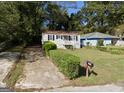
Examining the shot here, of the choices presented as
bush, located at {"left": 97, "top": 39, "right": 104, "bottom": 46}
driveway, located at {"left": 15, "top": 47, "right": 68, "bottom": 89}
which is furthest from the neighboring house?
driveway, located at {"left": 15, "top": 47, "right": 68, "bottom": 89}

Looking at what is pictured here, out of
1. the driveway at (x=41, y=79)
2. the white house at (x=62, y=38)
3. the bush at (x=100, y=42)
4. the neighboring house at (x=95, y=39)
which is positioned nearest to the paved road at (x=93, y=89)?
the driveway at (x=41, y=79)

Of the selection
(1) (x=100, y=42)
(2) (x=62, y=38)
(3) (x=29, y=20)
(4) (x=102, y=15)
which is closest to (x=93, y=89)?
(2) (x=62, y=38)

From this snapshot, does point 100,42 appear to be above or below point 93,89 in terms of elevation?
above

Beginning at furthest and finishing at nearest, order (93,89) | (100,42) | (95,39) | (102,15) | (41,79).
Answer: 1. (102,15)
2. (95,39)
3. (100,42)
4. (41,79)
5. (93,89)

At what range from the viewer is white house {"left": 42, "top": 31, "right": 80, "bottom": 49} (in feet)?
139

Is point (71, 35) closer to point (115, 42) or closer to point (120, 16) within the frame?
point (115, 42)

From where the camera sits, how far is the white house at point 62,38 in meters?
42.2

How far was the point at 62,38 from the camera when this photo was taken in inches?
1678

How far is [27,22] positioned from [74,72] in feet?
107

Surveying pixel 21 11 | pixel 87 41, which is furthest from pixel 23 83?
pixel 87 41

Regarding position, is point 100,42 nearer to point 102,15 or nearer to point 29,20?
point 29,20

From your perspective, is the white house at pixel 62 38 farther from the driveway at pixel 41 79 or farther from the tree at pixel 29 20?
the driveway at pixel 41 79

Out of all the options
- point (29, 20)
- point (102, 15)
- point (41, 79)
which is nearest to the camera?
point (41, 79)

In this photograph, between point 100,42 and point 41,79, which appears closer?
point 41,79
